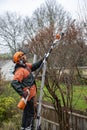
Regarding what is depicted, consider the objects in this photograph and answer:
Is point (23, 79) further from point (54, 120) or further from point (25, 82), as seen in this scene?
point (54, 120)

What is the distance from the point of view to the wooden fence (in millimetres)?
7414

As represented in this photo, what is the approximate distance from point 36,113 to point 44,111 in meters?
3.65

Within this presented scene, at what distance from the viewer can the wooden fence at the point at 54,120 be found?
741cm

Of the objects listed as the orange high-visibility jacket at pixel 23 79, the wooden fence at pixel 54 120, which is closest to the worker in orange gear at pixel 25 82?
the orange high-visibility jacket at pixel 23 79

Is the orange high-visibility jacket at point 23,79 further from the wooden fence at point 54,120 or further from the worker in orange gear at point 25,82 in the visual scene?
the wooden fence at point 54,120

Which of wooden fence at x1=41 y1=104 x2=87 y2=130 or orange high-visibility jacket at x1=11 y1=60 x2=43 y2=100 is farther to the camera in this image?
wooden fence at x1=41 y1=104 x2=87 y2=130

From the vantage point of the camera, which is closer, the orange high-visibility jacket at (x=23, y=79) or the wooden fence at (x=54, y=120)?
the orange high-visibility jacket at (x=23, y=79)

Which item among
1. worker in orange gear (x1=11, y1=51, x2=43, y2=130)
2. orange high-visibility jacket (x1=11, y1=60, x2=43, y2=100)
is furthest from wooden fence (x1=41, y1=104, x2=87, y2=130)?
orange high-visibility jacket (x1=11, y1=60, x2=43, y2=100)

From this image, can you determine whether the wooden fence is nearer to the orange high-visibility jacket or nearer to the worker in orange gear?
the worker in orange gear

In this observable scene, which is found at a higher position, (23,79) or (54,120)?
(23,79)

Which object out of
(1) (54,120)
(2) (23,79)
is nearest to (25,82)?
(2) (23,79)

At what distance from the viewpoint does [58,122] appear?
805 cm

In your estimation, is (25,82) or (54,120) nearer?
(25,82)

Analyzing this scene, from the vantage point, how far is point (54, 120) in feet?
27.2
